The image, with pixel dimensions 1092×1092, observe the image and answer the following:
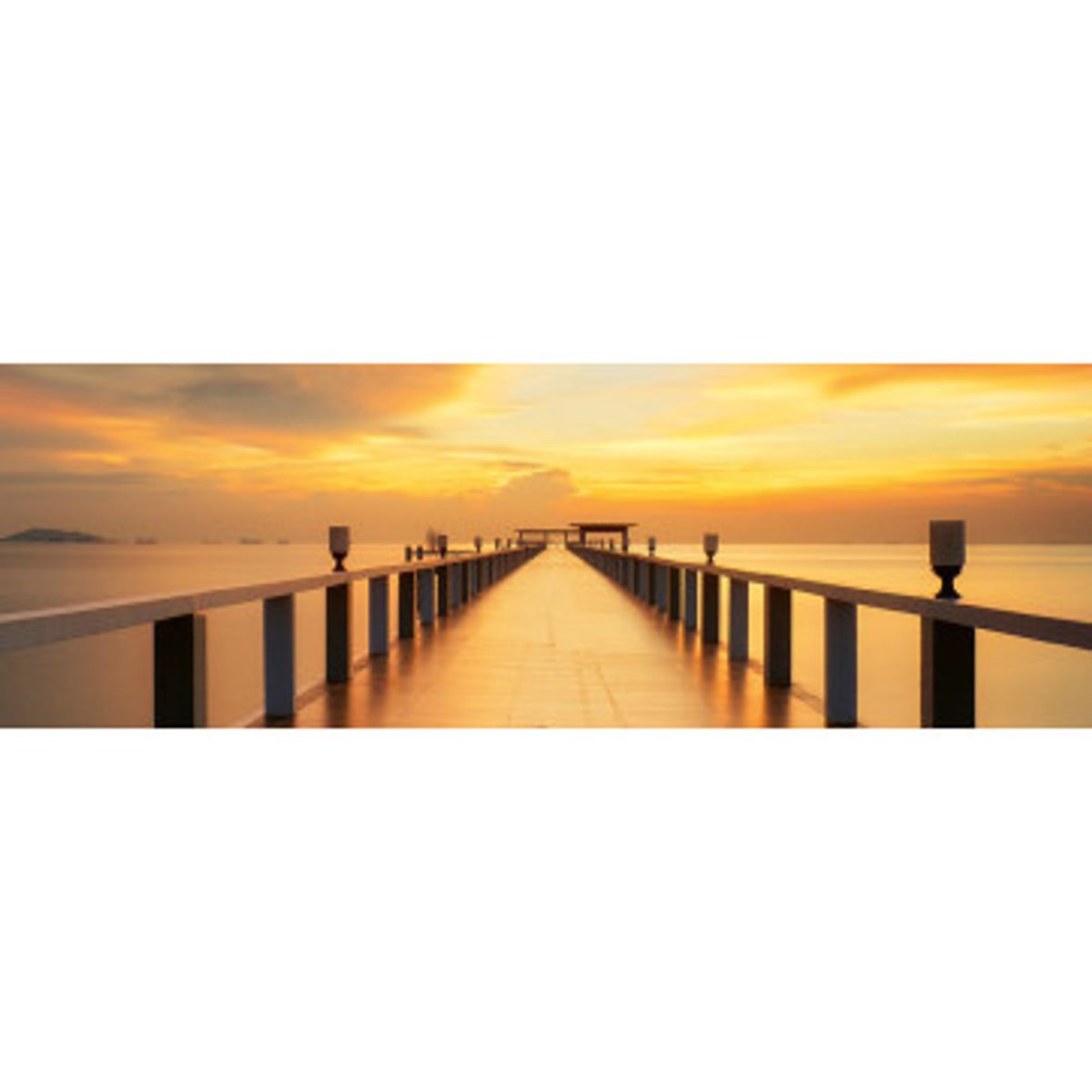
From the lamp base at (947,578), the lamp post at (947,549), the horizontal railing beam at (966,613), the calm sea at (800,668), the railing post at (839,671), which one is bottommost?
the calm sea at (800,668)

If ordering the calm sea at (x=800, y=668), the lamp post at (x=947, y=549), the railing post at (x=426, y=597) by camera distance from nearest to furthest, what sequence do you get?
the lamp post at (x=947, y=549)
the calm sea at (x=800, y=668)
the railing post at (x=426, y=597)

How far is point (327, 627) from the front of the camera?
238 inches

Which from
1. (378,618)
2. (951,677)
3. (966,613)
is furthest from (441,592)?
(966,613)

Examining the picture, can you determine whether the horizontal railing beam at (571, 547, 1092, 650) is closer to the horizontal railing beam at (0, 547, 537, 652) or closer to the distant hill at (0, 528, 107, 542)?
the horizontal railing beam at (0, 547, 537, 652)

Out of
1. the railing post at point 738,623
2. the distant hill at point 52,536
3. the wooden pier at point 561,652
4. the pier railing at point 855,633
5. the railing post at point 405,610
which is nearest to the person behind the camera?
the pier railing at point 855,633

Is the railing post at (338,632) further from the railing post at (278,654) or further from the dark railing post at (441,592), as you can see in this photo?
the dark railing post at (441,592)

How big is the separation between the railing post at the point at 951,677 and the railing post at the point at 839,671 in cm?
73

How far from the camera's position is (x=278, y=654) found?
504 centimetres

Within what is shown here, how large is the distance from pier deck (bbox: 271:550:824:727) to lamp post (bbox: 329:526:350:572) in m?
0.61

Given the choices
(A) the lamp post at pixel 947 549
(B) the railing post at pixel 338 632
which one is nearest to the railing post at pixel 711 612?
(B) the railing post at pixel 338 632

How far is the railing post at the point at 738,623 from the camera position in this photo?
6922 mm

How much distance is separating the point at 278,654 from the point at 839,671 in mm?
2210
